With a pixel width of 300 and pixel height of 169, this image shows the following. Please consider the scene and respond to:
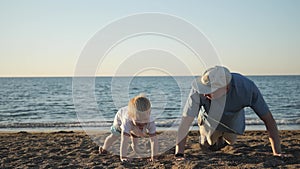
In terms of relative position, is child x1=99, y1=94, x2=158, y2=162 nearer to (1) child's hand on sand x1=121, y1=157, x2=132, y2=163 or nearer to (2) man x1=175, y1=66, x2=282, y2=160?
(1) child's hand on sand x1=121, y1=157, x2=132, y2=163

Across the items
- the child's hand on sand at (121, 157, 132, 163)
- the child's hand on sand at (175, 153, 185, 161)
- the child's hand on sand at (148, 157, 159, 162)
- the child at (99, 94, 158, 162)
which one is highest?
the child at (99, 94, 158, 162)

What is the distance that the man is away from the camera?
4.72 meters

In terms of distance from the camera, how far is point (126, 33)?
5.58m

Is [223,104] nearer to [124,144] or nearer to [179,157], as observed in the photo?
[179,157]

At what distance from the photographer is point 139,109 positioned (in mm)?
Answer: 5422

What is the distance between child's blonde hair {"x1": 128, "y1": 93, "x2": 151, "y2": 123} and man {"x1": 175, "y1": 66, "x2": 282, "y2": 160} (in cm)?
59

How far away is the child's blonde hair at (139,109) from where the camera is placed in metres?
5.42

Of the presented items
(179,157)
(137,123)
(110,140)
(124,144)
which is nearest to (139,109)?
(137,123)

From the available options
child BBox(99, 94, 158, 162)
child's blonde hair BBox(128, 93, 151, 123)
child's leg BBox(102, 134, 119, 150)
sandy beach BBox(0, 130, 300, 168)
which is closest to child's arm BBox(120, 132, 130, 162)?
child BBox(99, 94, 158, 162)

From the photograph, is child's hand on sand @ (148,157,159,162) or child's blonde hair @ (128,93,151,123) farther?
child's hand on sand @ (148,157,159,162)

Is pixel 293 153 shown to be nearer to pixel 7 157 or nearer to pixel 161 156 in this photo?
pixel 161 156

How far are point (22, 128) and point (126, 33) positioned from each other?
8.14 metres

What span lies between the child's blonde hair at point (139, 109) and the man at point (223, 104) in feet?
1.95

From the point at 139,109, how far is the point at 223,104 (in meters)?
1.20
